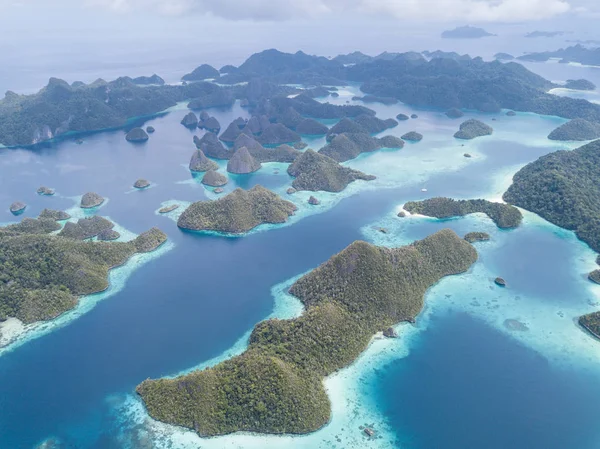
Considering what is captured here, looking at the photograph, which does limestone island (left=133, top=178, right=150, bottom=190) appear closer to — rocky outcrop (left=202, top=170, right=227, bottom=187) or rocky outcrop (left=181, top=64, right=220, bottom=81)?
rocky outcrop (left=202, top=170, right=227, bottom=187)

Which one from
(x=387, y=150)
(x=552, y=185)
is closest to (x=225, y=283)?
(x=552, y=185)

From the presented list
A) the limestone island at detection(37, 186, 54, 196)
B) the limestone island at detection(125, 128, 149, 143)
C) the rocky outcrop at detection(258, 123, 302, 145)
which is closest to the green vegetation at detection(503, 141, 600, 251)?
the rocky outcrop at detection(258, 123, 302, 145)

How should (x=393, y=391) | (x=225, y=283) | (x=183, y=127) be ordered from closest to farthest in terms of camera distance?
(x=393, y=391) < (x=225, y=283) < (x=183, y=127)

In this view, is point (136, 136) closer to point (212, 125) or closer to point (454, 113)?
point (212, 125)

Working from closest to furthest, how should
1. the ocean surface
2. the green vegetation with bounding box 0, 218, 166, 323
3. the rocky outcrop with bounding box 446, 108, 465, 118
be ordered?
the ocean surface, the green vegetation with bounding box 0, 218, 166, 323, the rocky outcrop with bounding box 446, 108, 465, 118

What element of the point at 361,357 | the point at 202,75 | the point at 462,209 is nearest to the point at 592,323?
the point at 361,357

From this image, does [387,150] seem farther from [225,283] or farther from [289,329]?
[289,329]
